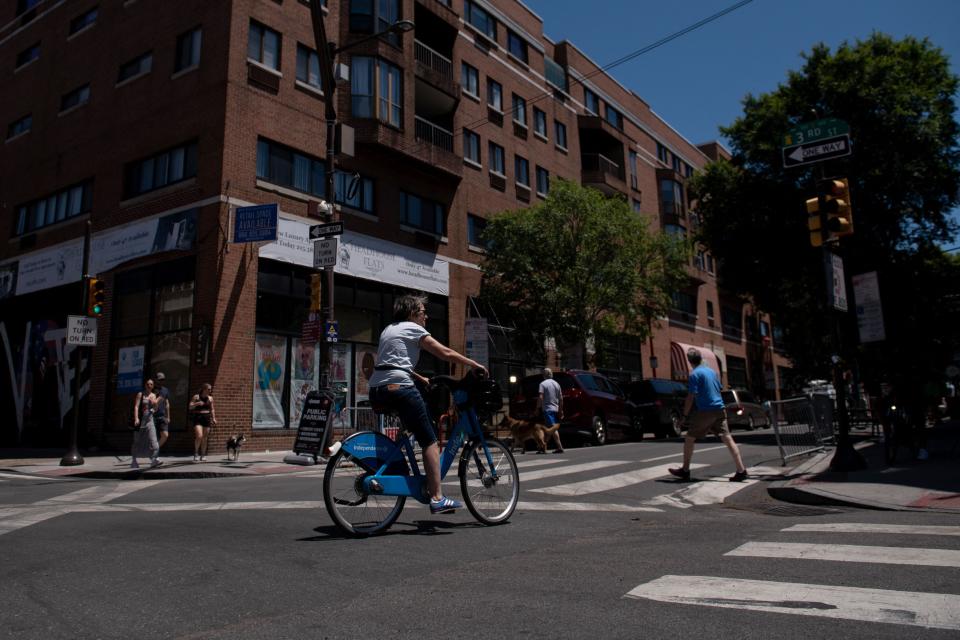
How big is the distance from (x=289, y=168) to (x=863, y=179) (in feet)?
56.6

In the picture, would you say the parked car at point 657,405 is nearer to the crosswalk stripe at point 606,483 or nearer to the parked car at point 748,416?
the parked car at point 748,416

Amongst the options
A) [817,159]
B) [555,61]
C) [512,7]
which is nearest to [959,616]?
[817,159]

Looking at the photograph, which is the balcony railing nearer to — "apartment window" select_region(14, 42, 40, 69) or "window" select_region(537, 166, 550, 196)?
"window" select_region(537, 166, 550, 196)

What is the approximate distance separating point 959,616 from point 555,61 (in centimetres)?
3576

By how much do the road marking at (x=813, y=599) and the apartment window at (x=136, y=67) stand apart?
2163cm

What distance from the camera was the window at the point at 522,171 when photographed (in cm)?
3005

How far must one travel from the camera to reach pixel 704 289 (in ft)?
152

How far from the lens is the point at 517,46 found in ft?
105

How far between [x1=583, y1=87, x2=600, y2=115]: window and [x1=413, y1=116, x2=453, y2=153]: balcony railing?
532 inches

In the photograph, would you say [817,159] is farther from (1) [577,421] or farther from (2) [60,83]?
(2) [60,83]

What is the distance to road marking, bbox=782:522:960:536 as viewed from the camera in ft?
16.8

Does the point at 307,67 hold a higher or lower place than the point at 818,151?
higher

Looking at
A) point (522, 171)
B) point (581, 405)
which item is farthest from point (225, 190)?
point (522, 171)

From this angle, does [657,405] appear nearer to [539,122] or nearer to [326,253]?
[326,253]
